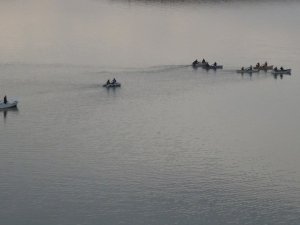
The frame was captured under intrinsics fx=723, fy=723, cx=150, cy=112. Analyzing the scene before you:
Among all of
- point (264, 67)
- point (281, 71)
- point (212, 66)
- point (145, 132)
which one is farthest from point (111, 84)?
point (281, 71)

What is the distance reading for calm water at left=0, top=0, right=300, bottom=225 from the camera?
84.0ft

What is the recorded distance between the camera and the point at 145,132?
3366 centimetres

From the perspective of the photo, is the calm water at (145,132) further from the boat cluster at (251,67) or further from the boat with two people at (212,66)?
the boat with two people at (212,66)

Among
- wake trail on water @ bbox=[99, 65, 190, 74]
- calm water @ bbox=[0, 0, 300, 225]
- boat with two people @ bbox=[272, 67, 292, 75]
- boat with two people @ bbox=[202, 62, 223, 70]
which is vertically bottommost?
calm water @ bbox=[0, 0, 300, 225]

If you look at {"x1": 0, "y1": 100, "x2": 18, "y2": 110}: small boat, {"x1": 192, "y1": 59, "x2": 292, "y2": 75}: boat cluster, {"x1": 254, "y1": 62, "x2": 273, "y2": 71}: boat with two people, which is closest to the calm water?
{"x1": 0, "y1": 100, "x2": 18, "y2": 110}: small boat

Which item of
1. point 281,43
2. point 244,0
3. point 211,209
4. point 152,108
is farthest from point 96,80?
point 244,0

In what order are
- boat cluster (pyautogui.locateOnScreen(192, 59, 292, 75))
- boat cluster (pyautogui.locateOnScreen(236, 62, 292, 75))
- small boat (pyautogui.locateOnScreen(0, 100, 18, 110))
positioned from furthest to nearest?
boat cluster (pyautogui.locateOnScreen(192, 59, 292, 75)), boat cluster (pyautogui.locateOnScreen(236, 62, 292, 75)), small boat (pyautogui.locateOnScreen(0, 100, 18, 110))

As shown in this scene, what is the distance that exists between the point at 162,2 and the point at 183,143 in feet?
203

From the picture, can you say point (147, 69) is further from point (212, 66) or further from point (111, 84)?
point (111, 84)

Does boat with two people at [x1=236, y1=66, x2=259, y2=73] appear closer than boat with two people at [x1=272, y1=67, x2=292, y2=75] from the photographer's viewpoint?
Yes

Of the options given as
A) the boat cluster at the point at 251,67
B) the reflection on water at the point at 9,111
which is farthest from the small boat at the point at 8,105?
the boat cluster at the point at 251,67

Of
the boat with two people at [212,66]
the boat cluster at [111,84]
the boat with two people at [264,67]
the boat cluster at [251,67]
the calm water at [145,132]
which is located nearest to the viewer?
the calm water at [145,132]

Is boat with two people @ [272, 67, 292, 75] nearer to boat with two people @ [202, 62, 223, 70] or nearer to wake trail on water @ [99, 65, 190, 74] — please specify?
boat with two people @ [202, 62, 223, 70]

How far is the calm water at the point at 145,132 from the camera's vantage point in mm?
25594
